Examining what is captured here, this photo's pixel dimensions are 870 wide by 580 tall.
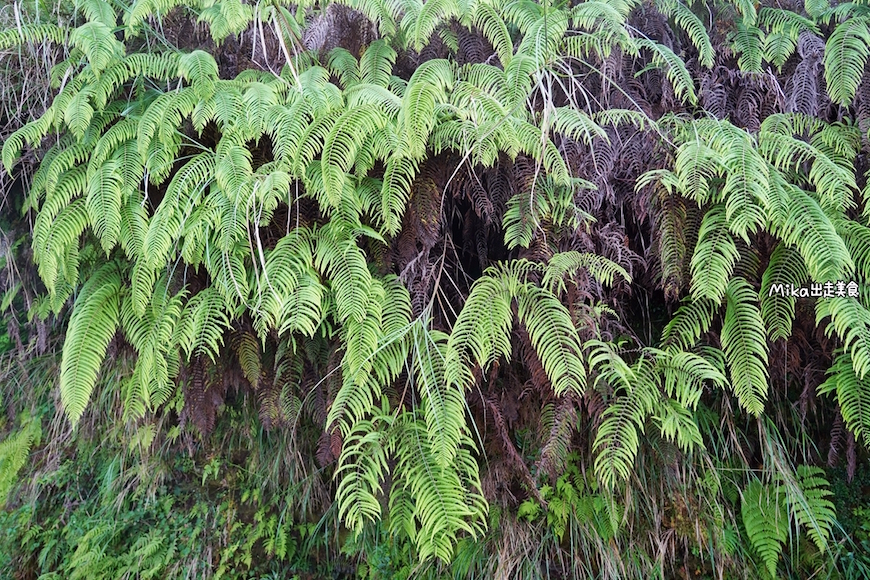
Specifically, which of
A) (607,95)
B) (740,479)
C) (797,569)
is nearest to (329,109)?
(607,95)

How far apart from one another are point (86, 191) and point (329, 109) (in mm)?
976

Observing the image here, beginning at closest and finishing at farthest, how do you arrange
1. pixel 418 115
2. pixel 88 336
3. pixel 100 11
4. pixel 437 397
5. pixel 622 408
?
pixel 418 115 < pixel 437 397 < pixel 622 408 < pixel 88 336 < pixel 100 11

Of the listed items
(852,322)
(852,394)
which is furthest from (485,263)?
(852,394)

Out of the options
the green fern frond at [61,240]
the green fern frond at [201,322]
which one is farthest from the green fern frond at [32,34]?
the green fern frond at [201,322]

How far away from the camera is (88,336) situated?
80.0 inches

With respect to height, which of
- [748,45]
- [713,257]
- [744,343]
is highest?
[748,45]

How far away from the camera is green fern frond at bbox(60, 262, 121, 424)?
1.97 meters

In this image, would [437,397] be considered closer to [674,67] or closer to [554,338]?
[554,338]

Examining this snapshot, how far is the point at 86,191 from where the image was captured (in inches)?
79.0

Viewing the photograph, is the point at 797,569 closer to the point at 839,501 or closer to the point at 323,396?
the point at 839,501

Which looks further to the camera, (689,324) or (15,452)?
(15,452)

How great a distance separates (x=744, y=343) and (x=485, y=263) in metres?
0.97

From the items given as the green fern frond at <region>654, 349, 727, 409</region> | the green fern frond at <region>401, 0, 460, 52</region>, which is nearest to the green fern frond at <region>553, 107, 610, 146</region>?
the green fern frond at <region>401, 0, 460, 52</region>

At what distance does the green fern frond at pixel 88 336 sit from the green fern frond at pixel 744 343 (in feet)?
7.57
